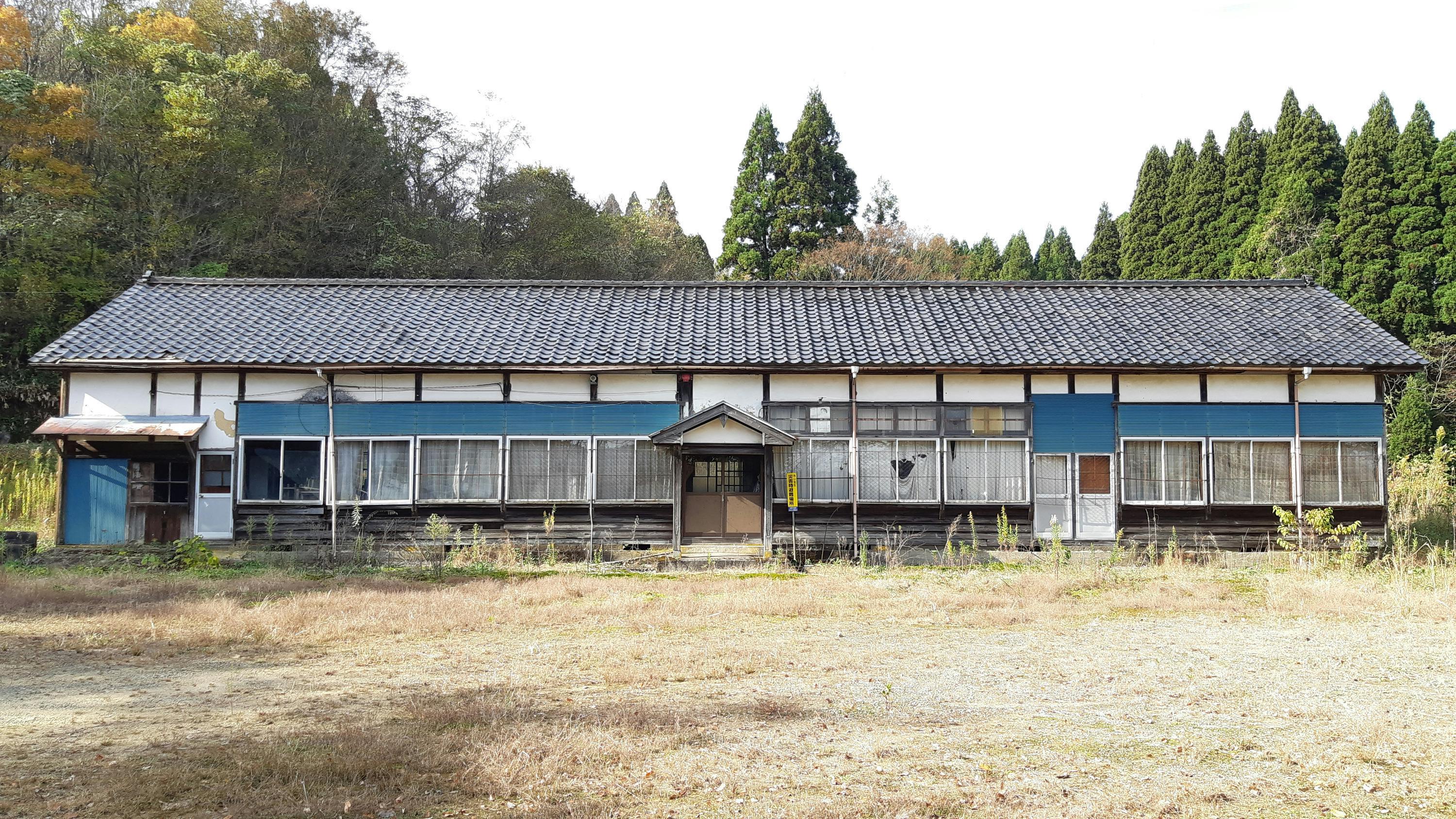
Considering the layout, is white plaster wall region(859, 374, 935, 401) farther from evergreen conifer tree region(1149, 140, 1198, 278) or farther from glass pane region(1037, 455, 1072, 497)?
evergreen conifer tree region(1149, 140, 1198, 278)

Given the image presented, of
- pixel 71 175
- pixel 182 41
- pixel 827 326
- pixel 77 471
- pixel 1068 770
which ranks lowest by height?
pixel 1068 770

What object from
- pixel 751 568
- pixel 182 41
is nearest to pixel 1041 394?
pixel 751 568

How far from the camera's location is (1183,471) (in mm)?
15898

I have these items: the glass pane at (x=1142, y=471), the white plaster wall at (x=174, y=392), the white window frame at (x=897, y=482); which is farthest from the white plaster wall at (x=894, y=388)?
the white plaster wall at (x=174, y=392)

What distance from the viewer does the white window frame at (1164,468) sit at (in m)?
15.8

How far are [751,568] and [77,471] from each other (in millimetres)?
10984

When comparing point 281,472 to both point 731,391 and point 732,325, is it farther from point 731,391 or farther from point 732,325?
point 732,325

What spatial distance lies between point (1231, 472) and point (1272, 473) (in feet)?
2.16

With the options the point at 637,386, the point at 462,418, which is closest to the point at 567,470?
the point at 637,386

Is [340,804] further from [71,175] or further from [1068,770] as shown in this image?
[71,175]

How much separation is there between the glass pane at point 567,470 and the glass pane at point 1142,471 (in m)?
8.89

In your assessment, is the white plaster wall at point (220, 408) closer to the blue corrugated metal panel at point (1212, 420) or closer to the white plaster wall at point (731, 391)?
the white plaster wall at point (731, 391)

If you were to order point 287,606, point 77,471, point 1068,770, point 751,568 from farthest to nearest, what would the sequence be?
point 77,471 → point 751,568 → point 287,606 → point 1068,770

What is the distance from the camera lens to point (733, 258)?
1633 inches
